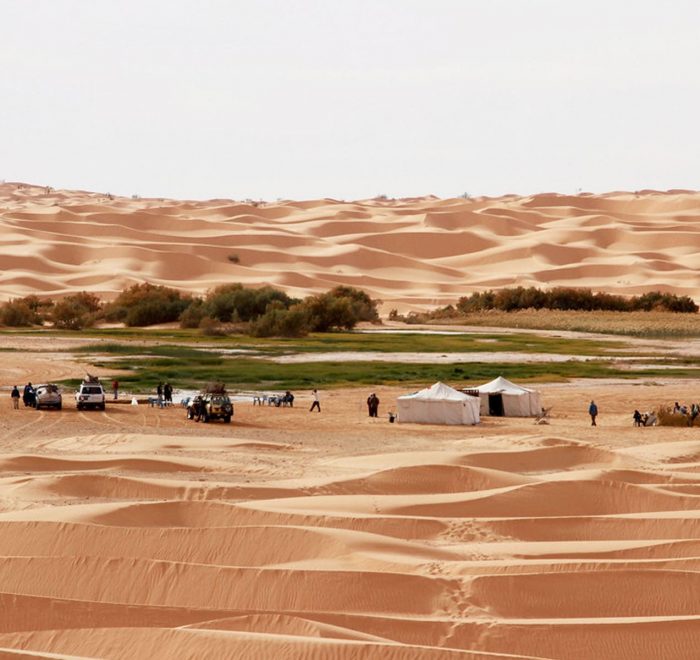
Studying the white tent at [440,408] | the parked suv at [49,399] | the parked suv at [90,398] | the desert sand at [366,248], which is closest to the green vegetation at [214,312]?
the desert sand at [366,248]

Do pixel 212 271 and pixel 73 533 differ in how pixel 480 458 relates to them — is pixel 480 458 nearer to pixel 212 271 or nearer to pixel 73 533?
pixel 73 533

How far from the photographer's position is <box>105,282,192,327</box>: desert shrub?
6919 cm

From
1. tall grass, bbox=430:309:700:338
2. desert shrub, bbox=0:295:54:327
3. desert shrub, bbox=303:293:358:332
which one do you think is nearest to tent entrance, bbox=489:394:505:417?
tall grass, bbox=430:309:700:338

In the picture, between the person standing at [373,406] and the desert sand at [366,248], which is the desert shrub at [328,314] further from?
the person standing at [373,406]

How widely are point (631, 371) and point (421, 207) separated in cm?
12103

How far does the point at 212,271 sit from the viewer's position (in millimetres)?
103188

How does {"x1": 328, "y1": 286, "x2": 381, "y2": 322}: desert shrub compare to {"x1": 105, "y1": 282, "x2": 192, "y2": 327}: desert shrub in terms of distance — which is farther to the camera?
{"x1": 328, "y1": 286, "x2": 381, "y2": 322}: desert shrub

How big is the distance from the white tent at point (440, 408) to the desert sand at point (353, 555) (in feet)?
23.9

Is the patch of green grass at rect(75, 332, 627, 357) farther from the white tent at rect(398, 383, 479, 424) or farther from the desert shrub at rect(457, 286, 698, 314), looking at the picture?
the white tent at rect(398, 383, 479, 424)

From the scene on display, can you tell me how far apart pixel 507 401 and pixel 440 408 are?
8.01 feet

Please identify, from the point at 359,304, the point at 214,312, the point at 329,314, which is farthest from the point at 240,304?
the point at 359,304

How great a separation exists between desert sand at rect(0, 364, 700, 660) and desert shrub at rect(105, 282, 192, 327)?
1849 inches

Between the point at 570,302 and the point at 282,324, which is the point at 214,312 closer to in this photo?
the point at 282,324

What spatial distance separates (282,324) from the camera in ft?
199
